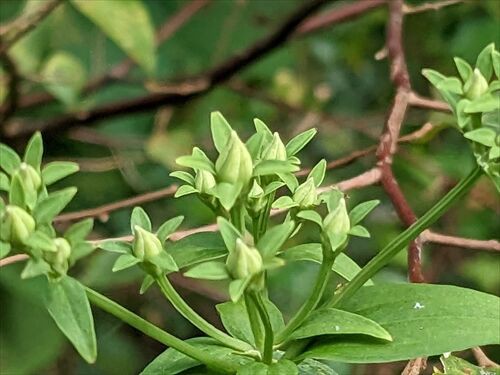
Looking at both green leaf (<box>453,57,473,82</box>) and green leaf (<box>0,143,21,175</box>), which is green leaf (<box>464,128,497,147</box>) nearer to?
green leaf (<box>453,57,473,82</box>)

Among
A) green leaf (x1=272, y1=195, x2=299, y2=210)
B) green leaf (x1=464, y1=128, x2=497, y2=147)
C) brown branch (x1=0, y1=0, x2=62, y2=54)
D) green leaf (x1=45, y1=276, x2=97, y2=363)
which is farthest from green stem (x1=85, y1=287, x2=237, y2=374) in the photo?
brown branch (x1=0, y1=0, x2=62, y2=54)

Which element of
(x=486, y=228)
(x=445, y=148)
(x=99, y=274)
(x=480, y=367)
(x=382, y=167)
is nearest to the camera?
(x=480, y=367)

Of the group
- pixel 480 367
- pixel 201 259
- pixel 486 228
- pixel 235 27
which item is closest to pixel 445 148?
pixel 486 228

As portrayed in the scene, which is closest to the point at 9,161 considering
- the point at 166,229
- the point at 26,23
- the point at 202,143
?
the point at 166,229

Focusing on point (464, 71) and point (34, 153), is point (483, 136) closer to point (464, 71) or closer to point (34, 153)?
point (464, 71)

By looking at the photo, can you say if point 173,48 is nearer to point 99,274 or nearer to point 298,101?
point 298,101

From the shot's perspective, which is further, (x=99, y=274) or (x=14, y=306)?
(x=14, y=306)
